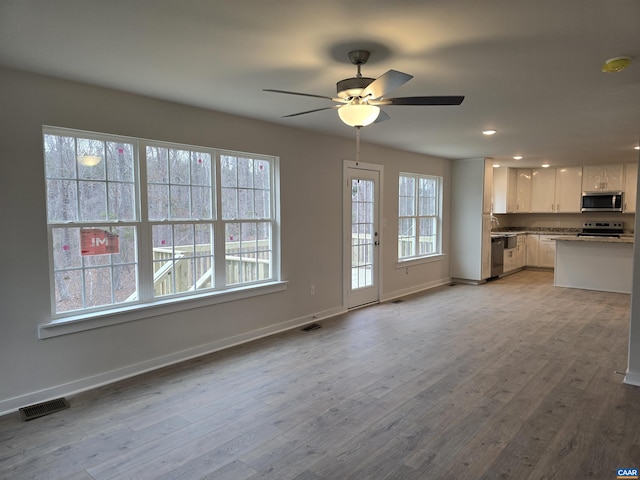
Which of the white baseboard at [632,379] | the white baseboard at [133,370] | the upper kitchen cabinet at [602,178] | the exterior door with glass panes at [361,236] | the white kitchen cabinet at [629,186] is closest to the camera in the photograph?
the white baseboard at [133,370]

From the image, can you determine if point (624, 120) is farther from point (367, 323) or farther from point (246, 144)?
point (246, 144)

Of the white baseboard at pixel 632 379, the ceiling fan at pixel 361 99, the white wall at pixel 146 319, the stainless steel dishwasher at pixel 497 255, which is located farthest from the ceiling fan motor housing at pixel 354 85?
the stainless steel dishwasher at pixel 497 255

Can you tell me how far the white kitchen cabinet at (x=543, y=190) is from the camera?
888 centimetres

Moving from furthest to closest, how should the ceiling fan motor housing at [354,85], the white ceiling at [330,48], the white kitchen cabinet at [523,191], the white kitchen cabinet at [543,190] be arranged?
the white kitchen cabinet at [523,191], the white kitchen cabinet at [543,190], the ceiling fan motor housing at [354,85], the white ceiling at [330,48]

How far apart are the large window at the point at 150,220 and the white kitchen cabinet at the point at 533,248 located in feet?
23.6

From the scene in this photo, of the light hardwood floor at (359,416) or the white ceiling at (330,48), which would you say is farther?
the light hardwood floor at (359,416)

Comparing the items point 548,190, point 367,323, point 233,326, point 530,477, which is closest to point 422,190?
point 367,323

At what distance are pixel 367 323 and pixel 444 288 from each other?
9.12ft

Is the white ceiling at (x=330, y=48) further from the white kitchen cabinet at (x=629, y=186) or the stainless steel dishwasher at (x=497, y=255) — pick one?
the white kitchen cabinet at (x=629, y=186)

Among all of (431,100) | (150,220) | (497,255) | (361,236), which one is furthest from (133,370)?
(497,255)

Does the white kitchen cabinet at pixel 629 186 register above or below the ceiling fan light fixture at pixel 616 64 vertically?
below

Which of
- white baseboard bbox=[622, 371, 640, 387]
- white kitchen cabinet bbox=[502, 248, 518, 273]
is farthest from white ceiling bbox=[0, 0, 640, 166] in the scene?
white kitchen cabinet bbox=[502, 248, 518, 273]

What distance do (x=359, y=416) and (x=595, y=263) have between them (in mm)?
6206

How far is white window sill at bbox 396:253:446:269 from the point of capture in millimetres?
6555
